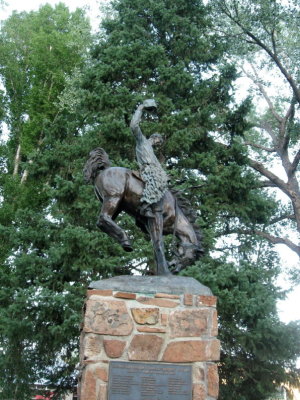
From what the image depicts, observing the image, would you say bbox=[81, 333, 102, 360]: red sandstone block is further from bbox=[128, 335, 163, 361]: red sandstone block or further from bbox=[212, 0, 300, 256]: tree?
bbox=[212, 0, 300, 256]: tree

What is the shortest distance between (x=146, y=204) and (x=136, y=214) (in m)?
0.28

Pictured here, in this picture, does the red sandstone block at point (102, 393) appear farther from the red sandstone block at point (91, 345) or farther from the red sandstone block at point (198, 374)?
the red sandstone block at point (198, 374)

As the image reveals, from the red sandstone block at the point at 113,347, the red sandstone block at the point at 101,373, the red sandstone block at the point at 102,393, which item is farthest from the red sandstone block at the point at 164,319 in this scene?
the red sandstone block at the point at 102,393

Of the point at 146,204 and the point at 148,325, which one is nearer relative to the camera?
the point at 148,325

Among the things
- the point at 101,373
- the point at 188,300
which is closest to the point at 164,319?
the point at 188,300

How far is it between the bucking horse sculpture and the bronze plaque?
3.41ft

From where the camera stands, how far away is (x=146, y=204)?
544cm

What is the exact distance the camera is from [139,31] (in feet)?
43.8

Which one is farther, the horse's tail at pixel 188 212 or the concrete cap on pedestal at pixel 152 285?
the horse's tail at pixel 188 212

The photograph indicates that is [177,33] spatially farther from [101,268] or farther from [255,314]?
[255,314]

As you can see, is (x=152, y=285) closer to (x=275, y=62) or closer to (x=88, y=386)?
(x=88, y=386)

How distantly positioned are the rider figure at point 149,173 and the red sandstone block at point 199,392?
1840mm

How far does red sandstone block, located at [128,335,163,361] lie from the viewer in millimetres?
4730

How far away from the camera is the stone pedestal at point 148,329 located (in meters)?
4.68
